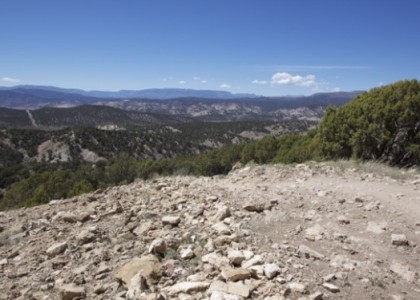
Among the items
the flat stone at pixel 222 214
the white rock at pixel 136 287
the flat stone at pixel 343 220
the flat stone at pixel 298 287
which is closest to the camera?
the flat stone at pixel 298 287

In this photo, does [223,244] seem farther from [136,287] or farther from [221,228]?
[136,287]

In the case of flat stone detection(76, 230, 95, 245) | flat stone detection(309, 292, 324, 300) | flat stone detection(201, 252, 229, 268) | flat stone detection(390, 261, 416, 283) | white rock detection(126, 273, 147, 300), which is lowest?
flat stone detection(76, 230, 95, 245)

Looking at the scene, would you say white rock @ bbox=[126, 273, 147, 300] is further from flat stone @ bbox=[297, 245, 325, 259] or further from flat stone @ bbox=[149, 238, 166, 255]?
flat stone @ bbox=[297, 245, 325, 259]

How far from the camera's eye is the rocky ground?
5.30 meters

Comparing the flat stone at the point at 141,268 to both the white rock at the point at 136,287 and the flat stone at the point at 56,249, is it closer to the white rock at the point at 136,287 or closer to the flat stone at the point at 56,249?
the white rock at the point at 136,287

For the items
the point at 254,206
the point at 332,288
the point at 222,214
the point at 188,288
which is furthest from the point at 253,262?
the point at 254,206

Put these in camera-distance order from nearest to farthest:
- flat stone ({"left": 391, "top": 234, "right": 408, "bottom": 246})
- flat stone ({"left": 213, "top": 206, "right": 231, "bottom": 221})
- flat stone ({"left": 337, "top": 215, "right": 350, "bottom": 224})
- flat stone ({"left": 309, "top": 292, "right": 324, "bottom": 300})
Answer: flat stone ({"left": 309, "top": 292, "right": 324, "bottom": 300}) → flat stone ({"left": 391, "top": 234, "right": 408, "bottom": 246}) → flat stone ({"left": 337, "top": 215, "right": 350, "bottom": 224}) → flat stone ({"left": 213, "top": 206, "right": 231, "bottom": 221})

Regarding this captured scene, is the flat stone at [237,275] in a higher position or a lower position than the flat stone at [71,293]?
higher

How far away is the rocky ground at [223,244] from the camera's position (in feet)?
17.4

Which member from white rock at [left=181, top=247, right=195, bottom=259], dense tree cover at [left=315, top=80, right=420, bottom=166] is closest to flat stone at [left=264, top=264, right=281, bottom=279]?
white rock at [left=181, top=247, right=195, bottom=259]

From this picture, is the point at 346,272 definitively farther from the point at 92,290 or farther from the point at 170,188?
the point at 170,188

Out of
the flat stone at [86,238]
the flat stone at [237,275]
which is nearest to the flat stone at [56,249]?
the flat stone at [86,238]

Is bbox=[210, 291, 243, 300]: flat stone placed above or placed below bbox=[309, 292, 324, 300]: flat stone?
below

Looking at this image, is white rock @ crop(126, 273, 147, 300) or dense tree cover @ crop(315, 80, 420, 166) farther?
dense tree cover @ crop(315, 80, 420, 166)
